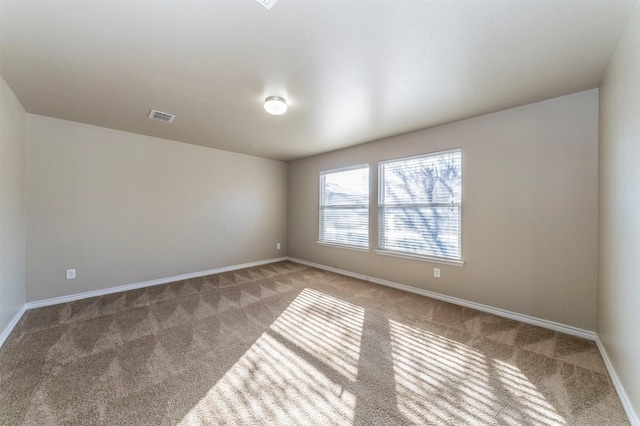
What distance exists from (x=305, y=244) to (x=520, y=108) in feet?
13.7

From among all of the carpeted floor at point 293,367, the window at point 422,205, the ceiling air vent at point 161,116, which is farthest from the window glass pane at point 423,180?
the ceiling air vent at point 161,116

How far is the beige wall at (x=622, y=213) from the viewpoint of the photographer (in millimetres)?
1477

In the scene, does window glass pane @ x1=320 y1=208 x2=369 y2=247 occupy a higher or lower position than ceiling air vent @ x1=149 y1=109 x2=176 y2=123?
lower

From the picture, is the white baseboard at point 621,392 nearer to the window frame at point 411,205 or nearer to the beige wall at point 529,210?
the beige wall at point 529,210

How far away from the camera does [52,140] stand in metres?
3.19

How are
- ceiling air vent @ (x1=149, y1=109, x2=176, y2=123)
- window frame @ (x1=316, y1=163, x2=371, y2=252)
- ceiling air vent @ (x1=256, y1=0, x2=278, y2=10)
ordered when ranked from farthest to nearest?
window frame @ (x1=316, y1=163, x2=371, y2=252), ceiling air vent @ (x1=149, y1=109, x2=176, y2=123), ceiling air vent @ (x1=256, y1=0, x2=278, y2=10)

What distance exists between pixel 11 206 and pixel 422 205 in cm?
483

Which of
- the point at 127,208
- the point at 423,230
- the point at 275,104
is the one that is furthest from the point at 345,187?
the point at 127,208

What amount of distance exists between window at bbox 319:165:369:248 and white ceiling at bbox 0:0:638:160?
1.53m

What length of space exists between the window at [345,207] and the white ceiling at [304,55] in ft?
5.02

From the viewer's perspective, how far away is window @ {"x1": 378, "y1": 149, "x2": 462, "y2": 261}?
3305mm

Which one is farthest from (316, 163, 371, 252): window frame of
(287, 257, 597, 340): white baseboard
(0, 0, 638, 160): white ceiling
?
(0, 0, 638, 160): white ceiling

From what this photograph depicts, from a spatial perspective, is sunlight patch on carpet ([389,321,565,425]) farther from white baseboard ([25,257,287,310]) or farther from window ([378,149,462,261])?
white baseboard ([25,257,287,310])

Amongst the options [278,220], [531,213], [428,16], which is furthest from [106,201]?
[531,213]
